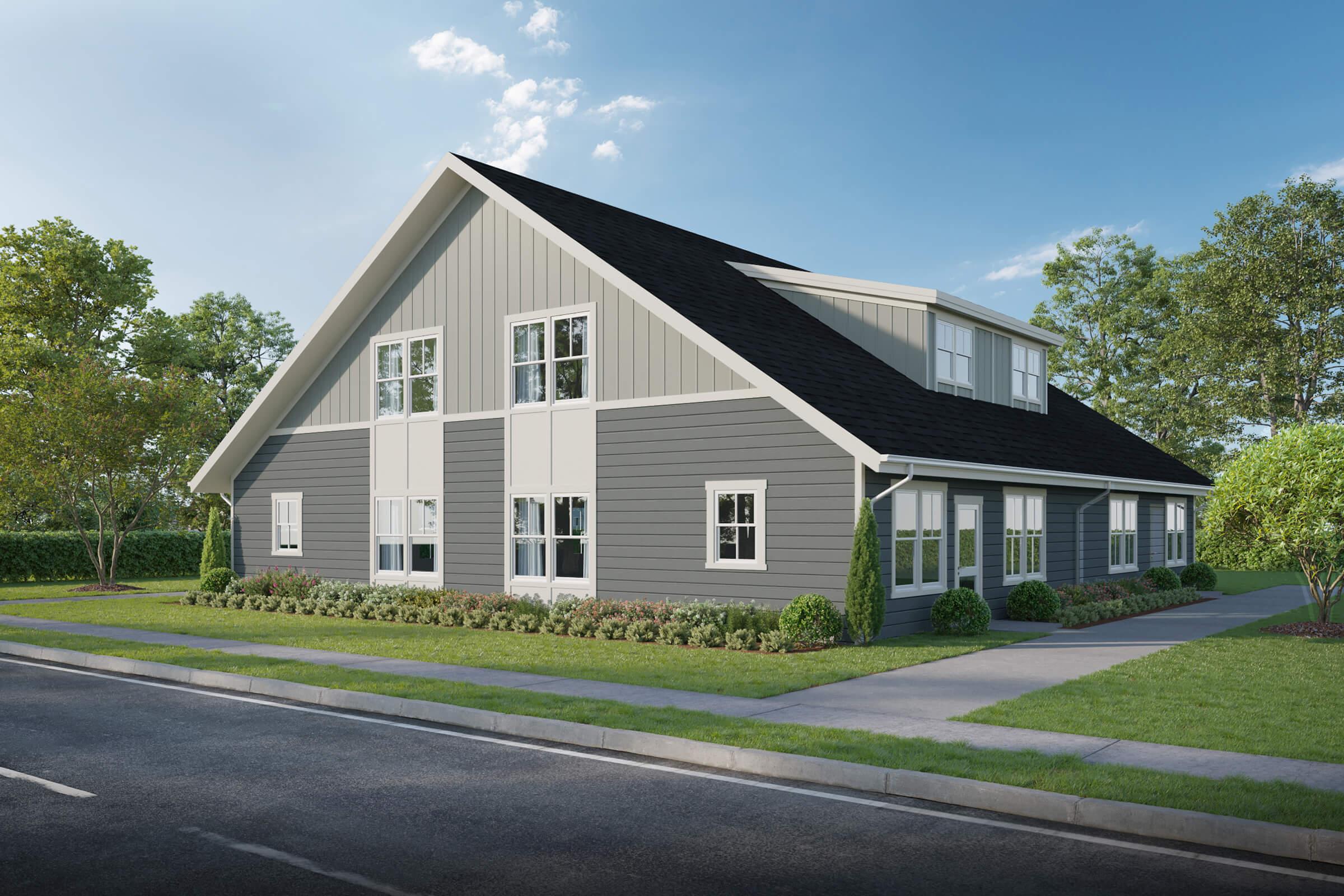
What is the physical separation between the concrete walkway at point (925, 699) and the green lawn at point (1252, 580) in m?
12.7

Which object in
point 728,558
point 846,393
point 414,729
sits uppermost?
point 846,393

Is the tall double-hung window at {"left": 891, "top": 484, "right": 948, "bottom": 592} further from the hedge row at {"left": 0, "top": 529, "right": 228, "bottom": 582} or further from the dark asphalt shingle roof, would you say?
the hedge row at {"left": 0, "top": 529, "right": 228, "bottom": 582}

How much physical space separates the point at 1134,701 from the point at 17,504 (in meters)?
36.7

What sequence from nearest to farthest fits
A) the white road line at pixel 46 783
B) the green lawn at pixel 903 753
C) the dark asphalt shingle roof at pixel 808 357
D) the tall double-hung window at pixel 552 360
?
1. the green lawn at pixel 903 753
2. the white road line at pixel 46 783
3. the dark asphalt shingle roof at pixel 808 357
4. the tall double-hung window at pixel 552 360

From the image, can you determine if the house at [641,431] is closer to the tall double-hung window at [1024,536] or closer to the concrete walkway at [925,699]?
the tall double-hung window at [1024,536]

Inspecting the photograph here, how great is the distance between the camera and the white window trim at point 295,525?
1070 inches

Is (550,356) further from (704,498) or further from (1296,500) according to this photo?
(1296,500)

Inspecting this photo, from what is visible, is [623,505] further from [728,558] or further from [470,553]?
[470,553]

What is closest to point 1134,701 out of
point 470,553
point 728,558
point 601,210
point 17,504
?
point 728,558

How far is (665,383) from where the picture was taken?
66.2 ft

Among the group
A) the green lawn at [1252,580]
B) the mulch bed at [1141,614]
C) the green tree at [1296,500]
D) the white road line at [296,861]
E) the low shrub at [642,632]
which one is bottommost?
the green lawn at [1252,580]

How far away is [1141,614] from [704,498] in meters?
11.1

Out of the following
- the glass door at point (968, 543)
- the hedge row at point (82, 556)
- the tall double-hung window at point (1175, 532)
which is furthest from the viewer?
the hedge row at point (82, 556)

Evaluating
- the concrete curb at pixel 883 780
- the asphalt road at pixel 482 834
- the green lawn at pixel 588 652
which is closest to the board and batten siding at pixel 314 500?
the green lawn at pixel 588 652
